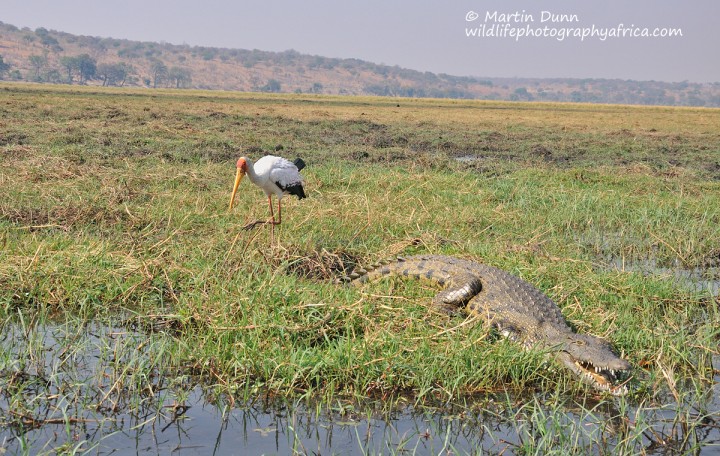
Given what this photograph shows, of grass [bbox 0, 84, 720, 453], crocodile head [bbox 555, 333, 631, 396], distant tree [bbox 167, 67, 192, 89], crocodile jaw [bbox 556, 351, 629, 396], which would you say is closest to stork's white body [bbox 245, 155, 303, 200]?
grass [bbox 0, 84, 720, 453]

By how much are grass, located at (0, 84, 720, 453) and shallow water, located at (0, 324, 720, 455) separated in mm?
34

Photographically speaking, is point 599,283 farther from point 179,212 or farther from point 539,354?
point 179,212

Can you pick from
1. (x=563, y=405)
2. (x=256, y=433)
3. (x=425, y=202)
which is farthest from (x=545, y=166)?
(x=256, y=433)

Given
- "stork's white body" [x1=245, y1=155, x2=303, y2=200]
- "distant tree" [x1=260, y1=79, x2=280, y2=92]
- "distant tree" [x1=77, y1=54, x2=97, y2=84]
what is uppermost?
"stork's white body" [x1=245, y1=155, x2=303, y2=200]

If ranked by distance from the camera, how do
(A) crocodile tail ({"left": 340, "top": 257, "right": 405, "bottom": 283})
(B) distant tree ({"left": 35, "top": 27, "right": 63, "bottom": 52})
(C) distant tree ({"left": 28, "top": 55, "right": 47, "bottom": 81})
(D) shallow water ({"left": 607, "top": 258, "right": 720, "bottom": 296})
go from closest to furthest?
(A) crocodile tail ({"left": 340, "top": 257, "right": 405, "bottom": 283}) < (D) shallow water ({"left": 607, "top": 258, "right": 720, "bottom": 296}) < (C) distant tree ({"left": 28, "top": 55, "right": 47, "bottom": 81}) < (B) distant tree ({"left": 35, "top": 27, "right": 63, "bottom": 52})

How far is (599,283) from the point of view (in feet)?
18.6

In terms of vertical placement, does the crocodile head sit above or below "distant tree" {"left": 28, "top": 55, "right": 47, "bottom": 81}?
above

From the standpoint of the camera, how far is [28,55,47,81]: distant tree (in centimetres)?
13284

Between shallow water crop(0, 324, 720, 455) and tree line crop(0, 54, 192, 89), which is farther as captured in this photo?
tree line crop(0, 54, 192, 89)

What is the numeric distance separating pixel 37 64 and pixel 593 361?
151897mm

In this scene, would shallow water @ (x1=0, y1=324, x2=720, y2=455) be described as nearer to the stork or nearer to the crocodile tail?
the crocodile tail

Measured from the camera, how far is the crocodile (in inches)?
160

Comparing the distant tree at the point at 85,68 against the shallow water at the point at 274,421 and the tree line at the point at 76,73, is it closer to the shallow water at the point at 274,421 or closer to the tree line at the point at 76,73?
the tree line at the point at 76,73

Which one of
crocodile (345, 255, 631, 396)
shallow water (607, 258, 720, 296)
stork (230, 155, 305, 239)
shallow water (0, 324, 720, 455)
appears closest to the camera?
shallow water (0, 324, 720, 455)
